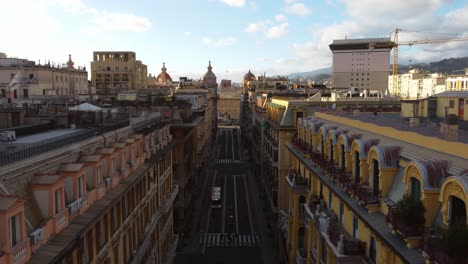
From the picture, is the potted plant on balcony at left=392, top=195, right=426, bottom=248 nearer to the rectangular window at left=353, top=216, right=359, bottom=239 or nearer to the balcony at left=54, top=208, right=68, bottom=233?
the rectangular window at left=353, top=216, right=359, bottom=239

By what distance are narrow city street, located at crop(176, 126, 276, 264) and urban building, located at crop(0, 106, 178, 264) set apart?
16.1m

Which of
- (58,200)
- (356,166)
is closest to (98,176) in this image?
(58,200)

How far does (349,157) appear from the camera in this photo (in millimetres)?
27031

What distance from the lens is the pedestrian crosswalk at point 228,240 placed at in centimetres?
5738

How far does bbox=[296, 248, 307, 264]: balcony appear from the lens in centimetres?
3869

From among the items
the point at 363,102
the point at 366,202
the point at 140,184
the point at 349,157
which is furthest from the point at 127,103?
the point at 366,202

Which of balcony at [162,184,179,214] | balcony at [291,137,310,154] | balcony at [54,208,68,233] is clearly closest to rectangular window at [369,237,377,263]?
balcony at [54,208,68,233]

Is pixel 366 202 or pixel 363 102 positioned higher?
pixel 363 102

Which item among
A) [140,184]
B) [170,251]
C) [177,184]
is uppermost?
[140,184]

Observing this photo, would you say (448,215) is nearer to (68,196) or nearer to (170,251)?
(68,196)

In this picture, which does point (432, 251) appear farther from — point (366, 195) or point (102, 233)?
point (102, 233)

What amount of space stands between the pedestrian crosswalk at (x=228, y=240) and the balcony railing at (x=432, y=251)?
4333 cm

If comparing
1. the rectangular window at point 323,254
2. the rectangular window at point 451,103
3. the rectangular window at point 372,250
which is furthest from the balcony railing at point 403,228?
the rectangular window at point 451,103

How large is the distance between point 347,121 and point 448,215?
18615 mm
